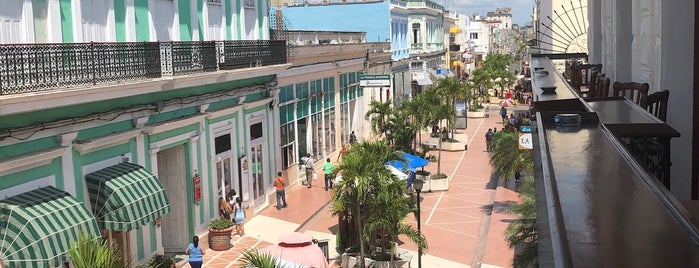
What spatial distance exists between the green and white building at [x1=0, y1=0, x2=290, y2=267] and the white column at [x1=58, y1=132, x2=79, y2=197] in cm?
3

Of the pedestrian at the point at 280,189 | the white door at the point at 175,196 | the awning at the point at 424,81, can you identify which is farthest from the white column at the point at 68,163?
the awning at the point at 424,81

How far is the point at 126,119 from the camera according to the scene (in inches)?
653

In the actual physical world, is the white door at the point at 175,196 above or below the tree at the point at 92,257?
below

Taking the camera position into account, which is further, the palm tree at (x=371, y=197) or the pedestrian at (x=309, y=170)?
the pedestrian at (x=309, y=170)

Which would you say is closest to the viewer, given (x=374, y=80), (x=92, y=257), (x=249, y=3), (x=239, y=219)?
(x=92, y=257)

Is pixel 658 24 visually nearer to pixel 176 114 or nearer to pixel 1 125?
pixel 1 125

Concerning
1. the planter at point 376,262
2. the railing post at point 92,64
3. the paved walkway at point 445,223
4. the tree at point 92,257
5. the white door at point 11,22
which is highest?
the white door at point 11,22

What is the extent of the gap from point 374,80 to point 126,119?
69.1 feet

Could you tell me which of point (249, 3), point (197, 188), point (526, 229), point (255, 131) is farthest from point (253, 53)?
point (526, 229)

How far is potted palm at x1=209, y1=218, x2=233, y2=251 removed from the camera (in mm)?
19703

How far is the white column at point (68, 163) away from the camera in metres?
14.3

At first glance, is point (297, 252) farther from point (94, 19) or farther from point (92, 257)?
point (94, 19)

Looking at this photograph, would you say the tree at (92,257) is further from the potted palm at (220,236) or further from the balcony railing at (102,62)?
the potted palm at (220,236)

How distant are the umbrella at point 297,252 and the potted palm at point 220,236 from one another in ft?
15.4
